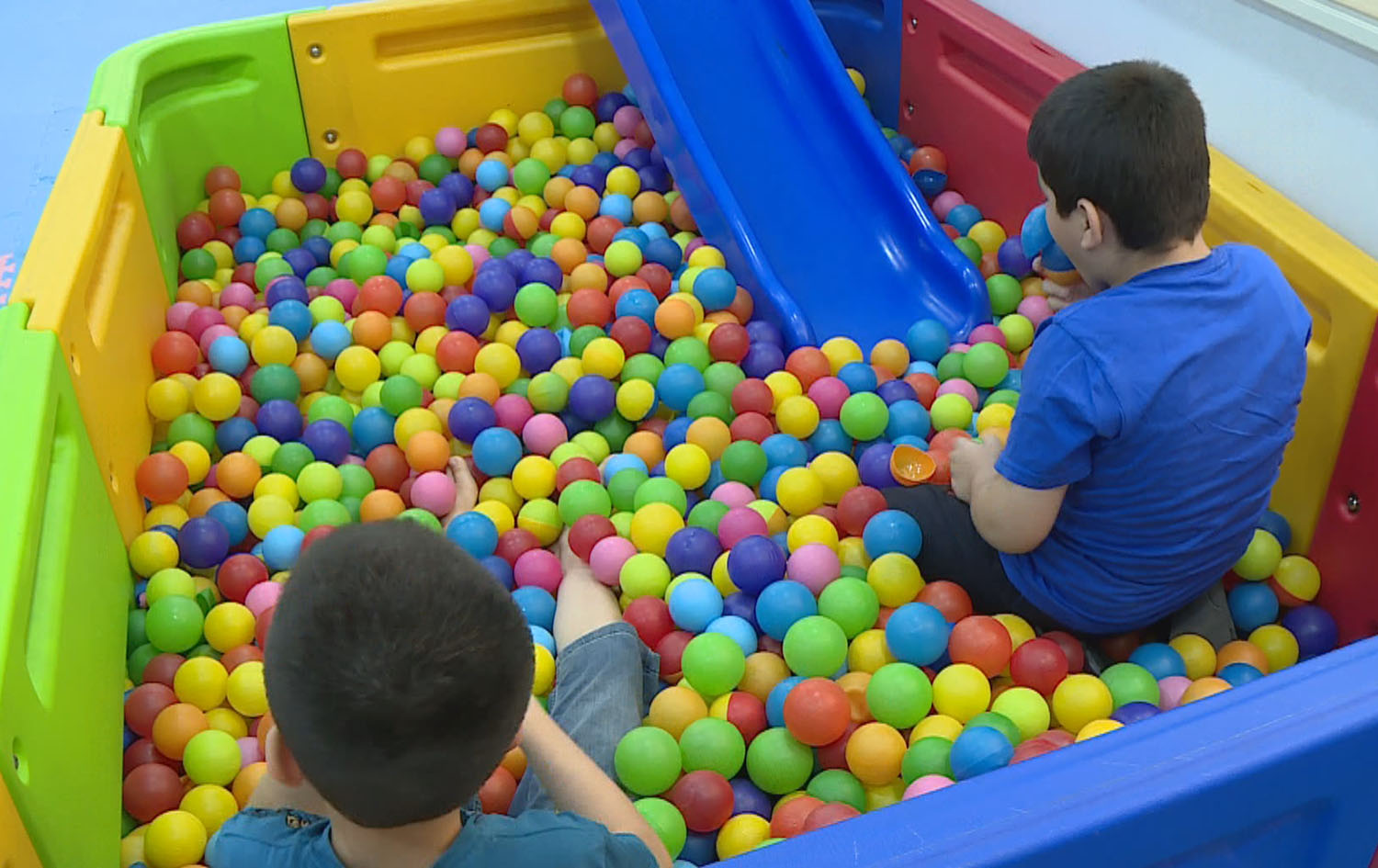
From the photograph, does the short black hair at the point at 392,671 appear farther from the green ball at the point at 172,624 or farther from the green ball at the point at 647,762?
the green ball at the point at 172,624

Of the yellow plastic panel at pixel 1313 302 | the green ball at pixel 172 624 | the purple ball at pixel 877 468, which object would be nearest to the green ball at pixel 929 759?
the purple ball at pixel 877 468

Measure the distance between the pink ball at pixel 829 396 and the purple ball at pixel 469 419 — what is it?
1.29ft

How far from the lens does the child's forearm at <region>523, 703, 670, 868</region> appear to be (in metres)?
0.88

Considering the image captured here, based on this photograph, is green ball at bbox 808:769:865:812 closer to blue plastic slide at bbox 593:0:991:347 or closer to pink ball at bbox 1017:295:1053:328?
blue plastic slide at bbox 593:0:991:347

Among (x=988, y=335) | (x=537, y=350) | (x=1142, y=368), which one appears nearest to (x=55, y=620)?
(x=537, y=350)

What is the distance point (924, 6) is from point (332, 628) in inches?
63.9

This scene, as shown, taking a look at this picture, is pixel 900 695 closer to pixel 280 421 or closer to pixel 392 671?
pixel 392 671

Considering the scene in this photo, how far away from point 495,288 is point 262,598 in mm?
590

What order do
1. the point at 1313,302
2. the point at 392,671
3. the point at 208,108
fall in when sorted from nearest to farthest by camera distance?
the point at 392,671 < the point at 1313,302 < the point at 208,108

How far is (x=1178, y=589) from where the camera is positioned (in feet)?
3.93

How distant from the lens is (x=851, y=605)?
126cm

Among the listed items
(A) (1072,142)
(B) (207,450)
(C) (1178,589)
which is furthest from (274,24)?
(C) (1178,589)

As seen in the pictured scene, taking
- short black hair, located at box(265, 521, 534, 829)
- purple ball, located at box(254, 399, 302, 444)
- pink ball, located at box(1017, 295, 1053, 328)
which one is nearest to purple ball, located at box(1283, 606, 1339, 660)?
pink ball, located at box(1017, 295, 1053, 328)

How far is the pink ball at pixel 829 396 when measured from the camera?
5.10 ft
